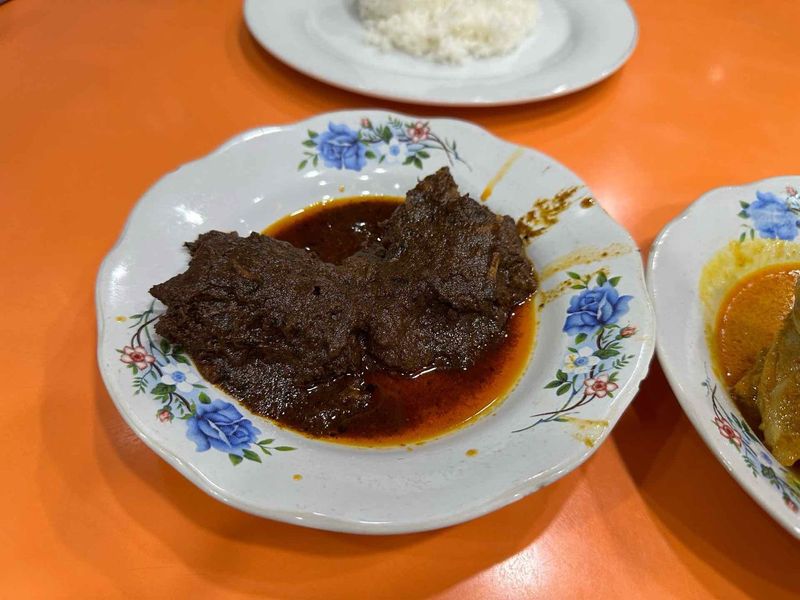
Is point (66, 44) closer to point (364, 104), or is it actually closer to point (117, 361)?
point (364, 104)

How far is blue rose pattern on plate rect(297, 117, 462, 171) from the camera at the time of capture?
8.19ft

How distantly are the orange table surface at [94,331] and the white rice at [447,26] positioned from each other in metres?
0.44

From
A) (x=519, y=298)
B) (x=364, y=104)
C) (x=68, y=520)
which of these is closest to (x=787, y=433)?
(x=519, y=298)

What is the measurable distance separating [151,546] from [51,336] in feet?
3.06

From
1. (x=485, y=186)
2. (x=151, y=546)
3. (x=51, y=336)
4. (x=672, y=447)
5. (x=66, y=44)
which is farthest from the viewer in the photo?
(x=66, y=44)

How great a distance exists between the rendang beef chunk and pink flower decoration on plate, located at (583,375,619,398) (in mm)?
451

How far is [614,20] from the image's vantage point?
11.7 feet

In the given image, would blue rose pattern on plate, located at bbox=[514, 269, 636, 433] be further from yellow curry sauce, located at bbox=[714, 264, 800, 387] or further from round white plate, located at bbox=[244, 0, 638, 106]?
round white plate, located at bbox=[244, 0, 638, 106]

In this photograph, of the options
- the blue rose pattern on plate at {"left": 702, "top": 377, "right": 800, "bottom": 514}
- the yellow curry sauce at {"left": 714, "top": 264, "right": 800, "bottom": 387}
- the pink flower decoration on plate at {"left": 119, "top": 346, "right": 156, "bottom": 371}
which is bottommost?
the yellow curry sauce at {"left": 714, "top": 264, "right": 800, "bottom": 387}

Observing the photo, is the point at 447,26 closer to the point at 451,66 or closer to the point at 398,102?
the point at 451,66

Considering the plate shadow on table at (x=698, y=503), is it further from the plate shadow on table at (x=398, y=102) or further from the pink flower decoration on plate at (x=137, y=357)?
the plate shadow on table at (x=398, y=102)

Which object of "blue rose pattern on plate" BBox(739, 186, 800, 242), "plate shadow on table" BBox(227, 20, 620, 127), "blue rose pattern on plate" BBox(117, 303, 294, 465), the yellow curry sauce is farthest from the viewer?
"plate shadow on table" BBox(227, 20, 620, 127)

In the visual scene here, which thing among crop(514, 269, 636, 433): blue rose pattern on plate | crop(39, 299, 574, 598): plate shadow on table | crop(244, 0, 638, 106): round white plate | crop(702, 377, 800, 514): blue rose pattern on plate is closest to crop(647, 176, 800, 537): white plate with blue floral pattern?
crop(702, 377, 800, 514): blue rose pattern on plate

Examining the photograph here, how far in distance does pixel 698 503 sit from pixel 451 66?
8.11 feet
